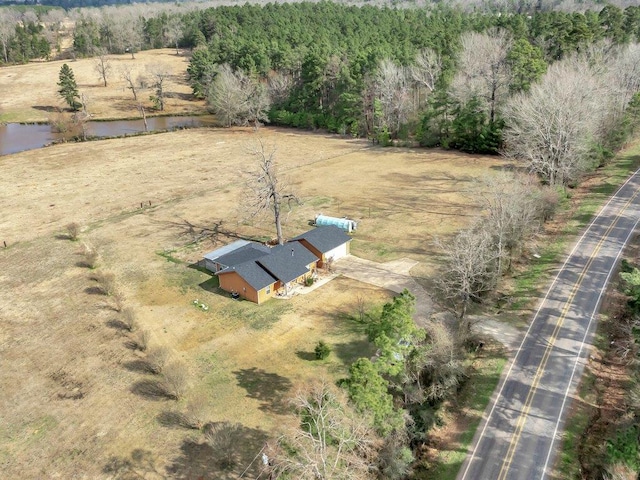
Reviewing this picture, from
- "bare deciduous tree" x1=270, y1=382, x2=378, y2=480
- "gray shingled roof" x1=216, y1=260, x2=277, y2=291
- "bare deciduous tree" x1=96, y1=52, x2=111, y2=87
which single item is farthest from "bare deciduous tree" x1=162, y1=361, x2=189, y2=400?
"bare deciduous tree" x1=96, y1=52, x2=111, y2=87

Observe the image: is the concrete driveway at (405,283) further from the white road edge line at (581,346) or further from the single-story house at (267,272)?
the white road edge line at (581,346)

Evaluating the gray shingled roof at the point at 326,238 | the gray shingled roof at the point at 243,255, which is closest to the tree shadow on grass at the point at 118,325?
the gray shingled roof at the point at 243,255

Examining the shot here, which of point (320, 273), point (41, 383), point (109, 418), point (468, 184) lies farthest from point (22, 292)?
point (468, 184)

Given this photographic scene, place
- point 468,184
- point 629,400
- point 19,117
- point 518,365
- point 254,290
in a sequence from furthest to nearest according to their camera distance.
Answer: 1. point 19,117
2. point 468,184
3. point 254,290
4. point 518,365
5. point 629,400

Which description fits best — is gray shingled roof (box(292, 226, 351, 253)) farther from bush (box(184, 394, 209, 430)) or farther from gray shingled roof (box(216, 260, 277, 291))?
bush (box(184, 394, 209, 430))

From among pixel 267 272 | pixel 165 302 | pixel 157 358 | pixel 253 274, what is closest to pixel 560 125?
pixel 267 272

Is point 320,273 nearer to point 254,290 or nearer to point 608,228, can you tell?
point 254,290
